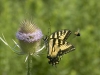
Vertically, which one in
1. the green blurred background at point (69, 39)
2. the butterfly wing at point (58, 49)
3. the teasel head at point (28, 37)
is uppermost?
the green blurred background at point (69, 39)

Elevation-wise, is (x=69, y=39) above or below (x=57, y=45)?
above

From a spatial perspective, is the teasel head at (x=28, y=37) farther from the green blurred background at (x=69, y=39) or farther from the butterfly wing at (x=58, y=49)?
the green blurred background at (x=69, y=39)

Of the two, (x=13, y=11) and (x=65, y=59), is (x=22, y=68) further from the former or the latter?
(x=13, y=11)

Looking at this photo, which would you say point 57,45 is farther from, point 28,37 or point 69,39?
point 69,39

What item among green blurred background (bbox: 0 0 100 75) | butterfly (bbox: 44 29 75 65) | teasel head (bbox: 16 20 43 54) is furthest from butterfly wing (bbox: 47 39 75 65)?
green blurred background (bbox: 0 0 100 75)

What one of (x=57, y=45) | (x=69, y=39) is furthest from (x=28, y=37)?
(x=69, y=39)

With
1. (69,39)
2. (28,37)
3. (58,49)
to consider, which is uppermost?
(69,39)

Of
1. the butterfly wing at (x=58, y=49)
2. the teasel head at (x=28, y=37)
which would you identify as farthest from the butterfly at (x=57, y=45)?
the teasel head at (x=28, y=37)
